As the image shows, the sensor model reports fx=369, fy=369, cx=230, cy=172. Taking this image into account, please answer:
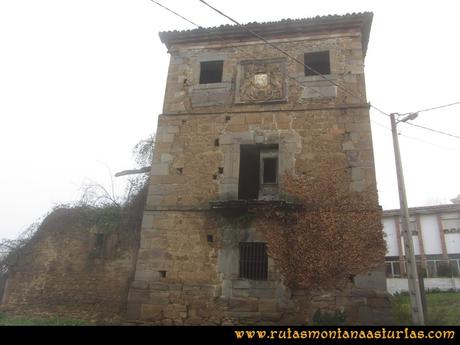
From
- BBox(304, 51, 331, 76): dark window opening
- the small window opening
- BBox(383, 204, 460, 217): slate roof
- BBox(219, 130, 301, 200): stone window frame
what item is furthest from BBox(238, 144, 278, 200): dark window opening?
BBox(383, 204, 460, 217): slate roof

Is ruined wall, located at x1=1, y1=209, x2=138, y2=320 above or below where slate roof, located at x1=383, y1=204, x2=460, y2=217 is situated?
below

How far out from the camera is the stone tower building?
900cm

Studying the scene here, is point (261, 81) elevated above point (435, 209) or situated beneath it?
elevated above

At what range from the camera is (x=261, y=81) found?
11242 millimetres

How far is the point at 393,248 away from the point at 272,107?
18349 millimetres

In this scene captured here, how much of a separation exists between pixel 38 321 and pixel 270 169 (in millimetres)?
7675

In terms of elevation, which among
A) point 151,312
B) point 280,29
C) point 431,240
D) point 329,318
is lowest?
point 151,312

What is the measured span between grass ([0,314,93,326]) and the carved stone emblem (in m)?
7.70

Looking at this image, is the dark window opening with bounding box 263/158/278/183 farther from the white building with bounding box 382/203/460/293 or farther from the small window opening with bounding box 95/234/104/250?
the white building with bounding box 382/203/460/293

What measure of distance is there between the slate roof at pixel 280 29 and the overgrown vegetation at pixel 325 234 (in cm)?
493

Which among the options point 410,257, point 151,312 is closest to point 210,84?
point 151,312

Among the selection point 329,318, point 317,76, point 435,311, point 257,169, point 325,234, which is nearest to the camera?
point 329,318

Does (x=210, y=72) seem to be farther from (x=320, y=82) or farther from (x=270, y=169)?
(x=270, y=169)
